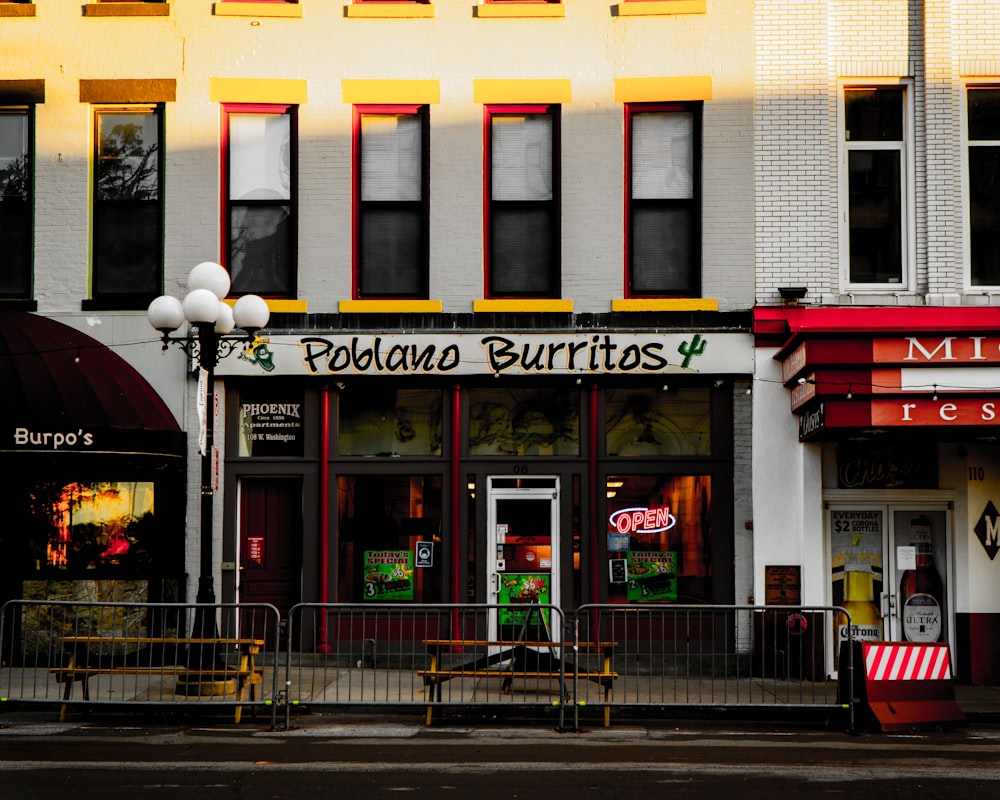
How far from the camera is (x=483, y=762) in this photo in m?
9.98

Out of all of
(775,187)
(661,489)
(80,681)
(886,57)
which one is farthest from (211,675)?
(886,57)

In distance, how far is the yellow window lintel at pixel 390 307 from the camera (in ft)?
51.3

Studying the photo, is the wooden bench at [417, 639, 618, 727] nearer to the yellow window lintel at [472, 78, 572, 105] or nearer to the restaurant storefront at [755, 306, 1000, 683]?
the restaurant storefront at [755, 306, 1000, 683]

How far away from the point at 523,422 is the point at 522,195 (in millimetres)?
2987

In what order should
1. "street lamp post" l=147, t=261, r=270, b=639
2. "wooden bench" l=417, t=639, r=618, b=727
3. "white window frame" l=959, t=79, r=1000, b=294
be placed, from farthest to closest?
"white window frame" l=959, t=79, r=1000, b=294, "street lamp post" l=147, t=261, r=270, b=639, "wooden bench" l=417, t=639, r=618, b=727

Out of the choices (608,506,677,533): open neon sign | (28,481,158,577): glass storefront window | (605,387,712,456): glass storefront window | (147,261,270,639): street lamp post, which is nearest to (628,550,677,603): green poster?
(608,506,677,533): open neon sign

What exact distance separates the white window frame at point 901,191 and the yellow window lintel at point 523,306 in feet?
11.9

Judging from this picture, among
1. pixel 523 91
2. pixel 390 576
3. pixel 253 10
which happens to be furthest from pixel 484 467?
pixel 253 10

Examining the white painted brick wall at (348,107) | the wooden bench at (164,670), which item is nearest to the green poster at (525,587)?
the white painted brick wall at (348,107)

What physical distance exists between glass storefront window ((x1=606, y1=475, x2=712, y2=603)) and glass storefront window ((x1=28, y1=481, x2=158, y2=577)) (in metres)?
5.97

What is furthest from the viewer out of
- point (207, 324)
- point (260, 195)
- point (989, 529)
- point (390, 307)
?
point (260, 195)

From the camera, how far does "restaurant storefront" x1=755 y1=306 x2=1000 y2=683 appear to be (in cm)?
1515

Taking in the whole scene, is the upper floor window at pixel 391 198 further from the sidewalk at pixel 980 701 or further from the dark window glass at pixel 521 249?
the sidewalk at pixel 980 701

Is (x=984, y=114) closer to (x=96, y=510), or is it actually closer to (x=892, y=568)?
(x=892, y=568)
